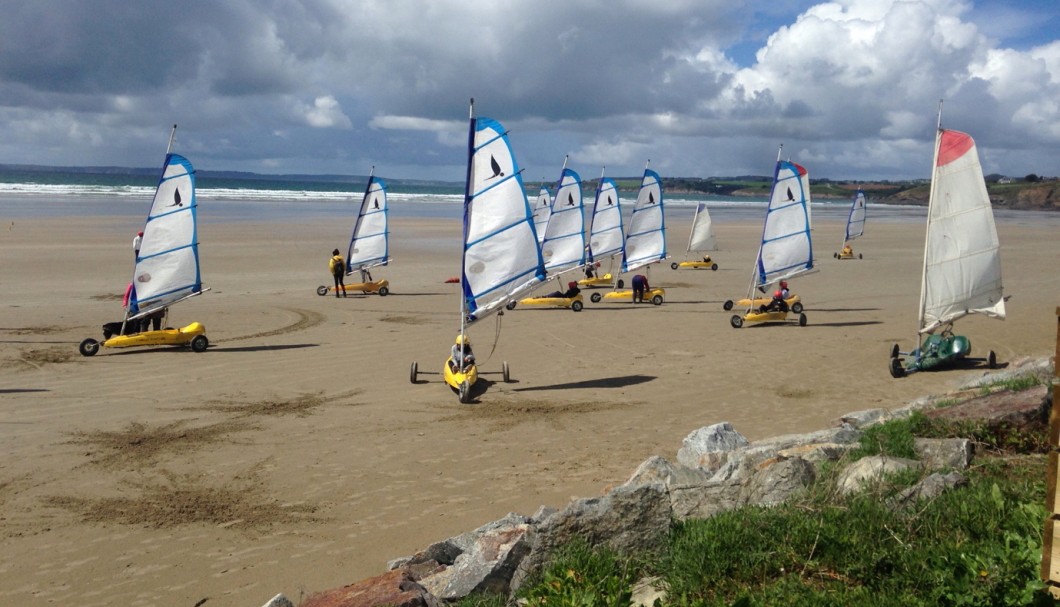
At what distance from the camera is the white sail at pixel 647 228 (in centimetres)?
2684

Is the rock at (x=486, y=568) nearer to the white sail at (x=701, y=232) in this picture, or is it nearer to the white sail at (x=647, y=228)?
the white sail at (x=647, y=228)

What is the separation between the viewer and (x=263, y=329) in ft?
59.4

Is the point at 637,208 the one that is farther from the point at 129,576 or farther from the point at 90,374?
the point at 129,576

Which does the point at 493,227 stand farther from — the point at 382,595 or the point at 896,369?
the point at 382,595

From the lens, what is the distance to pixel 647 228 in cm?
2694

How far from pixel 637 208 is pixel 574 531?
22.5 metres

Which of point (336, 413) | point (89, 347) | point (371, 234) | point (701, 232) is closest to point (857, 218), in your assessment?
point (701, 232)

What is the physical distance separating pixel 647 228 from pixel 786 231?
661cm

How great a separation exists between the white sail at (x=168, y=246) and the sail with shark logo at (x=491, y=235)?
20.0 ft

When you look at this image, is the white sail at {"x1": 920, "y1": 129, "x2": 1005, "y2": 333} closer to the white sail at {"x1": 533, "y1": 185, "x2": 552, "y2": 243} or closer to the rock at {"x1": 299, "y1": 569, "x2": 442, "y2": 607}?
the rock at {"x1": 299, "y1": 569, "x2": 442, "y2": 607}

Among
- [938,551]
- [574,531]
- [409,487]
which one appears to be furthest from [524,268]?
[938,551]

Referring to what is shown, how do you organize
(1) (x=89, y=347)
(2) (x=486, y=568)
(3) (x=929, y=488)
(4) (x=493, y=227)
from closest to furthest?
(2) (x=486, y=568), (3) (x=929, y=488), (4) (x=493, y=227), (1) (x=89, y=347)

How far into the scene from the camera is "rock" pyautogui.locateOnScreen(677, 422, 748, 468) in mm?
8562

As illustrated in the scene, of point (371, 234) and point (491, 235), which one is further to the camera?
point (371, 234)
